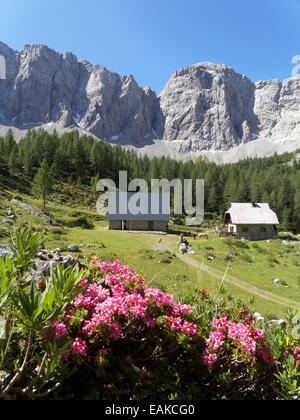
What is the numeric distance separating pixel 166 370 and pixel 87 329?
134cm

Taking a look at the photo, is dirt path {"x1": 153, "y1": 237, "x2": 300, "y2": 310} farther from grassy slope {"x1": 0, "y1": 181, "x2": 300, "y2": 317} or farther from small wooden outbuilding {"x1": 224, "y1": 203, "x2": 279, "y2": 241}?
small wooden outbuilding {"x1": 224, "y1": 203, "x2": 279, "y2": 241}

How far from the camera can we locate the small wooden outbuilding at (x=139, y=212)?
45031mm

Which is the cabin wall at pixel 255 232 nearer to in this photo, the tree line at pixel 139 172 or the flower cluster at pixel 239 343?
the tree line at pixel 139 172

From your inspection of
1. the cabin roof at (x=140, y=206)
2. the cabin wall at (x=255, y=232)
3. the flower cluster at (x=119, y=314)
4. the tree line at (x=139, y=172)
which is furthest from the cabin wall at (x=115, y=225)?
the flower cluster at (x=119, y=314)

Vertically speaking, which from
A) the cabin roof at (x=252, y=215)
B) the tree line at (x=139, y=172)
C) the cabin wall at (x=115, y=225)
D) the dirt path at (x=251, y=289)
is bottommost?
the dirt path at (x=251, y=289)

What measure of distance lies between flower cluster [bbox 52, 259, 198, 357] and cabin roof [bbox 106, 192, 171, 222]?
40931 millimetres

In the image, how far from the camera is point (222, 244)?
29766mm

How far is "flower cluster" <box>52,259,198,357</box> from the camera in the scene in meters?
2.87

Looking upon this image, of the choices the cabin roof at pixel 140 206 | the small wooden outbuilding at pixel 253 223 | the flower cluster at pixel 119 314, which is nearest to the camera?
the flower cluster at pixel 119 314

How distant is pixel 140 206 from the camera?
46562 millimetres

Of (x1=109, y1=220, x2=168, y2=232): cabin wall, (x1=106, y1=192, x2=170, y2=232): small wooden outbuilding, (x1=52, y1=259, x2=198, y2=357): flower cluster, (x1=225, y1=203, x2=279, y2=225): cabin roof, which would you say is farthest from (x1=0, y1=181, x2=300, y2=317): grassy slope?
(x1=225, y1=203, x2=279, y2=225): cabin roof

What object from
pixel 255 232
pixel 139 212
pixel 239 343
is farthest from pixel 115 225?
pixel 239 343

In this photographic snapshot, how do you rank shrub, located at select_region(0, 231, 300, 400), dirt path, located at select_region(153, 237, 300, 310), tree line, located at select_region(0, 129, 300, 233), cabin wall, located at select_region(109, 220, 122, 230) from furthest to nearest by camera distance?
tree line, located at select_region(0, 129, 300, 233) → cabin wall, located at select_region(109, 220, 122, 230) → dirt path, located at select_region(153, 237, 300, 310) → shrub, located at select_region(0, 231, 300, 400)
